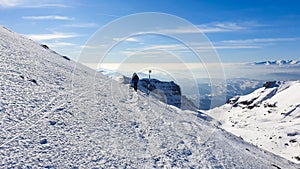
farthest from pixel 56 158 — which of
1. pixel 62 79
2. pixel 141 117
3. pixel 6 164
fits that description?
pixel 62 79

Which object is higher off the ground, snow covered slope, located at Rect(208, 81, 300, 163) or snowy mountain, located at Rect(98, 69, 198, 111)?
snowy mountain, located at Rect(98, 69, 198, 111)

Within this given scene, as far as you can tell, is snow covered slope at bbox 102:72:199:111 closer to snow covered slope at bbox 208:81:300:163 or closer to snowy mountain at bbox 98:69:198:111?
snowy mountain at bbox 98:69:198:111

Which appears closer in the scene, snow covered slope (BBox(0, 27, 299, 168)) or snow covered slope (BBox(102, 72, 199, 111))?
snow covered slope (BBox(0, 27, 299, 168))

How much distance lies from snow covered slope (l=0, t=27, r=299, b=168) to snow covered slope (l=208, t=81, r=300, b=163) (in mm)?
28034

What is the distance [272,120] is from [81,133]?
83.2m

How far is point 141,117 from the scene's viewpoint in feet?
60.7

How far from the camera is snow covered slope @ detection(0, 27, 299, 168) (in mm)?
10125

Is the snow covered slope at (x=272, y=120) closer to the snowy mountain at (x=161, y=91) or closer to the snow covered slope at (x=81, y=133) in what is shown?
the snowy mountain at (x=161, y=91)

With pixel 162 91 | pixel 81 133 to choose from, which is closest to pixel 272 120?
pixel 162 91

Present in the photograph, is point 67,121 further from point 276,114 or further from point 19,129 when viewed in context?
point 276,114

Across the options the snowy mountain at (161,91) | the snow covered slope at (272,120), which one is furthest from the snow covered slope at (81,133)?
the snow covered slope at (272,120)

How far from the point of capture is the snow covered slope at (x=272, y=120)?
4688 cm

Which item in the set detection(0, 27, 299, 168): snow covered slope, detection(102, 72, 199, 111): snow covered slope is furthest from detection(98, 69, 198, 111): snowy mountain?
detection(0, 27, 299, 168): snow covered slope

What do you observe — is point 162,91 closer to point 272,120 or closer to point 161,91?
point 161,91
